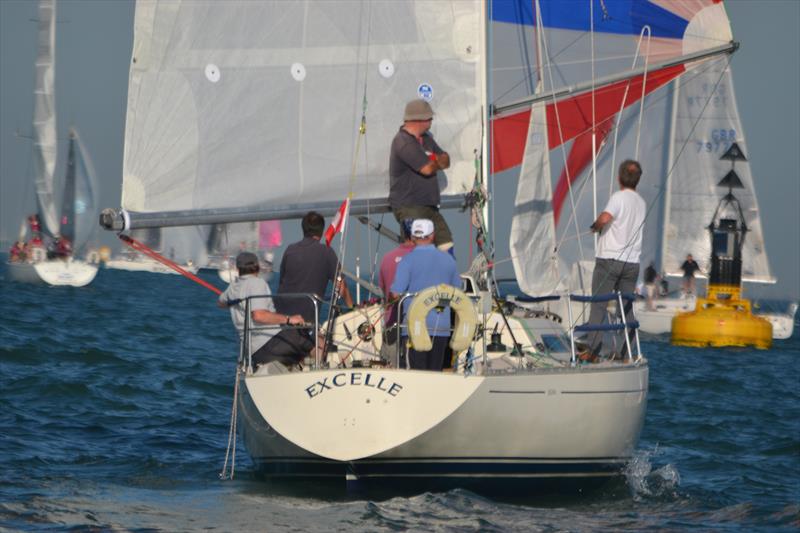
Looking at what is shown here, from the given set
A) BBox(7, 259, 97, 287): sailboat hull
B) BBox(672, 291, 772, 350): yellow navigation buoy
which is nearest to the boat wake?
BBox(672, 291, 772, 350): yellow navigation buoy

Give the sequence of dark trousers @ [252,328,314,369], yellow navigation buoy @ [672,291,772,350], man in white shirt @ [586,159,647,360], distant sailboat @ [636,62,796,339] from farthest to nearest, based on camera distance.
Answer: distant sailboat @ [636,62,796,339]
yellow navigation buoy @ [672,291,772,350]
man in white shirt @ [586,159,647,360]
dark trousers @ [252,328,314,369]

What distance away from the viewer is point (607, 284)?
36.7 ft

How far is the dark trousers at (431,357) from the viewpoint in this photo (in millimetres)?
9438

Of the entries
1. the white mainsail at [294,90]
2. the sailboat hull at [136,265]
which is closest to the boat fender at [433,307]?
the white mainsail at [294,90]

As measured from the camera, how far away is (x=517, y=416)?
9047 mm

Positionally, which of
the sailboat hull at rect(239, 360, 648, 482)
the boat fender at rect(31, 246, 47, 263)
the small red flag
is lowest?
the sailboat hull at rect(239, 360, 648, 482)

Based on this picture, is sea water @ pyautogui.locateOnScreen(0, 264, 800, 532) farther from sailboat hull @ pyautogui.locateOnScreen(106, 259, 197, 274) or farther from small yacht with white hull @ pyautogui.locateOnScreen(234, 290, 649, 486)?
sailboat hull @ pyautogui.locateOnScreen(106, 259, 197, 274)

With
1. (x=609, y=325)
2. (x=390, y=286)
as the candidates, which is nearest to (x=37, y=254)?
(x=390, y=286)

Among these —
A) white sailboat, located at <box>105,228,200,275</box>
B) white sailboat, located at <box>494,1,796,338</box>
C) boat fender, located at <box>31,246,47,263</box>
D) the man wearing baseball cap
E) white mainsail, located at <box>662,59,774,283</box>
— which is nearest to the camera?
the man wearing baseball cap

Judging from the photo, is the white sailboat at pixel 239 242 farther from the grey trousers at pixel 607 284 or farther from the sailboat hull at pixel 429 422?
the grey trousers at pixel 607 284

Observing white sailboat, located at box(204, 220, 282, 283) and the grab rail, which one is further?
white sailboat, located at box(204, 220, 282, 283)

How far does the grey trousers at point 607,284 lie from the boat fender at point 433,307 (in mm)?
2069

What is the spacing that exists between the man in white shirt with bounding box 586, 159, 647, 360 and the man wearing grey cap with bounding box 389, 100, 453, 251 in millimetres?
1301

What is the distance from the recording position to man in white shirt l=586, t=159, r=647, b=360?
436 inches
